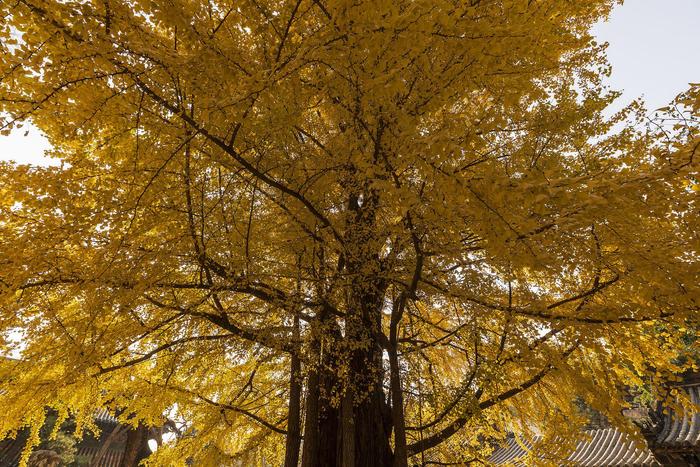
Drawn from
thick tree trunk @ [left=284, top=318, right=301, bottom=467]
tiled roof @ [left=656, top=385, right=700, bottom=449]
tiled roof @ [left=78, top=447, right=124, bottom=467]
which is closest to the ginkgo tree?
thick tree trunk @ [left=284, top=318, right=301, bottom=467]

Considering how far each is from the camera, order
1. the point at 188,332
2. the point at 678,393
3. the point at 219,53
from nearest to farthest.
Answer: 1. the point at 219,53
2. the point at 678,393
3. the point at 188,332

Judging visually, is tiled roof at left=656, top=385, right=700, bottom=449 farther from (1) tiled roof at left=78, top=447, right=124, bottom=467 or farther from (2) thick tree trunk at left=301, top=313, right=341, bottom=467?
(1) tiled roof at left=78, top=447, right=124, bottom=467

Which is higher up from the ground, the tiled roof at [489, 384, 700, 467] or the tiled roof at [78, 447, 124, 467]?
the tiled roof at [78, 447, 124, 467]

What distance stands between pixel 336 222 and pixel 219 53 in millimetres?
2023

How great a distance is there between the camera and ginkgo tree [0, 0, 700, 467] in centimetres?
188

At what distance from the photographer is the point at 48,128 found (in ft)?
10.4

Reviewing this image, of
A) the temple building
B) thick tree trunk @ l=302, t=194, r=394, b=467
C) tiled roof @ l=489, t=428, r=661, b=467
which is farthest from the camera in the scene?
tiled roof @ l=489, t=428, r=661, b=467

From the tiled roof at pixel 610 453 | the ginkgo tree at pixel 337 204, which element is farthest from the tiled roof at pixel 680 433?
the ginkgo tree at pixel 337 204

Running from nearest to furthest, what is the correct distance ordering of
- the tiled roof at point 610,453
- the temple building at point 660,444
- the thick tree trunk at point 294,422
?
1. the thick tree trunk at point 294,422
2. the temple building at point 660,444
3. the tiled roof at point 610,453

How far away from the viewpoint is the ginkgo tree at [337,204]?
1.88 metres

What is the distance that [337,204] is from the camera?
3820 millimetres

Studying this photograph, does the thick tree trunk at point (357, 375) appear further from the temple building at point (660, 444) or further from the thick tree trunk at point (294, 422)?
the temple building at point (660, 444)

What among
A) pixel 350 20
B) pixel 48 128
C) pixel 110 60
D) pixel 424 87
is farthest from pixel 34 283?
pixel 424 87

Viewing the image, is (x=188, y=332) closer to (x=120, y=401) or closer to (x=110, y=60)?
(x=120, y=401)
